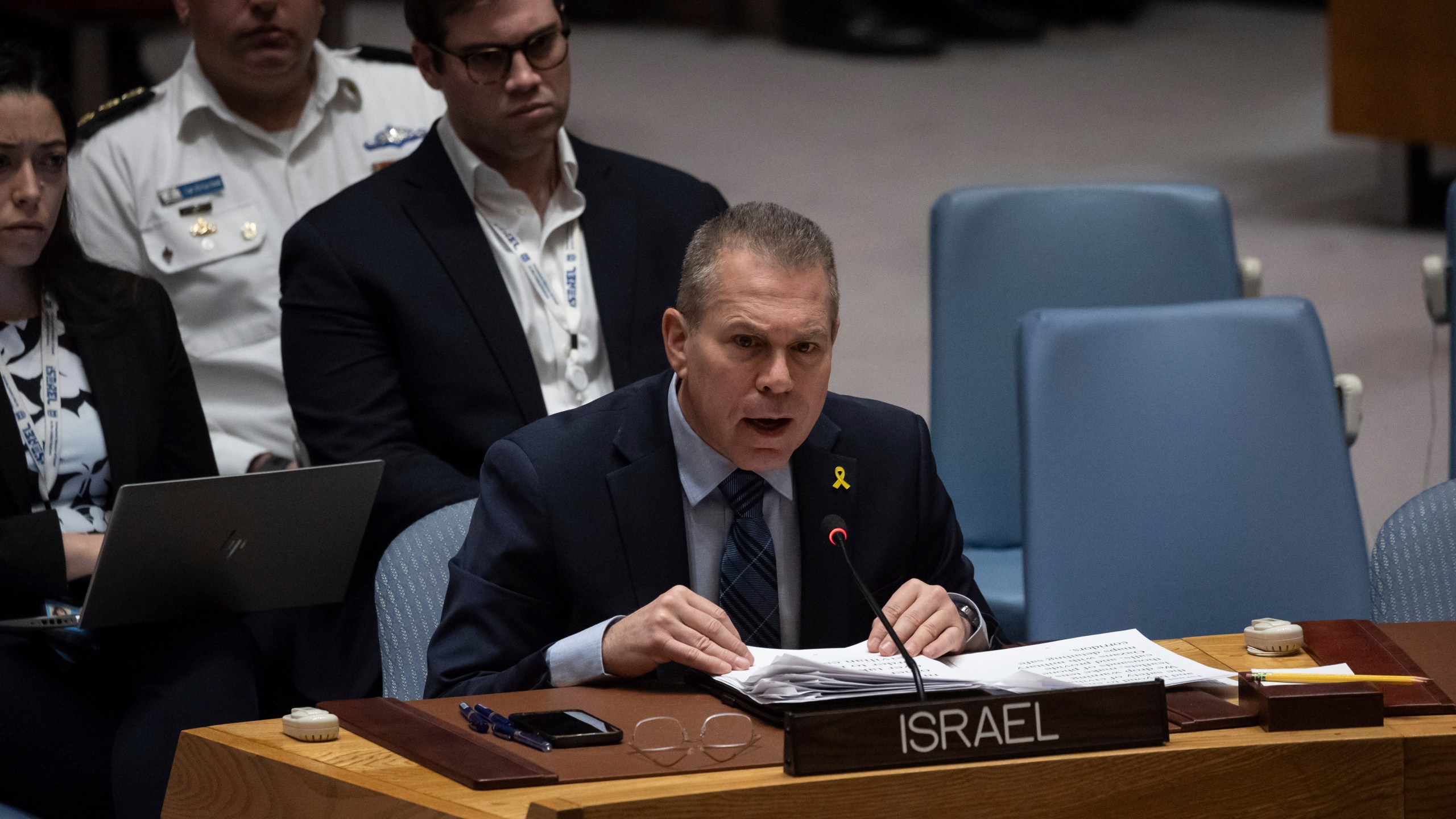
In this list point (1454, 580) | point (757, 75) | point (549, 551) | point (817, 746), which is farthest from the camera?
point (757, 75)

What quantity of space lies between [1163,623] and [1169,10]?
1083 centimetres

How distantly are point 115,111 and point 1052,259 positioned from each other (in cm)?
168

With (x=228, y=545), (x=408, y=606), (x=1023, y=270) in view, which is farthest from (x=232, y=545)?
(x=1023, y=270)

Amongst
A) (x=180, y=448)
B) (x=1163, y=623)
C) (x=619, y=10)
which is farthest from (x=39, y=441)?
(x=619, y=10)

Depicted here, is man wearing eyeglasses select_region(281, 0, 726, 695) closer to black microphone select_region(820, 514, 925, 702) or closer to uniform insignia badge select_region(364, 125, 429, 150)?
uniform insignia badge select_region(364, 125, 429, 150)

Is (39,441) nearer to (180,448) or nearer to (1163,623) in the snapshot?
(180,448)

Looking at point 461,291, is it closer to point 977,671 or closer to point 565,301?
point 565,301

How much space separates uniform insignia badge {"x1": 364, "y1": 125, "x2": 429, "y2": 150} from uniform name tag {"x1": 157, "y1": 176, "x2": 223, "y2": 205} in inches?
10.7

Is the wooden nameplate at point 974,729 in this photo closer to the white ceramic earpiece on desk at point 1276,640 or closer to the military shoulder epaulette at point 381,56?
the white ceramic earpiece on desk at point 1276,640

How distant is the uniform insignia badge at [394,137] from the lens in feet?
10.5

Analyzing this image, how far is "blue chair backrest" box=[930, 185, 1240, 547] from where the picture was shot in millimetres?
3053

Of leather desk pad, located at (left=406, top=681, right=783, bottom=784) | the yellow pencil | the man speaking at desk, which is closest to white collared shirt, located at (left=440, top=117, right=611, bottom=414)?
Result: the man speaking at desk

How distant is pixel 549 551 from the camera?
75.2 inches

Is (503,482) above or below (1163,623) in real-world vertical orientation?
above
